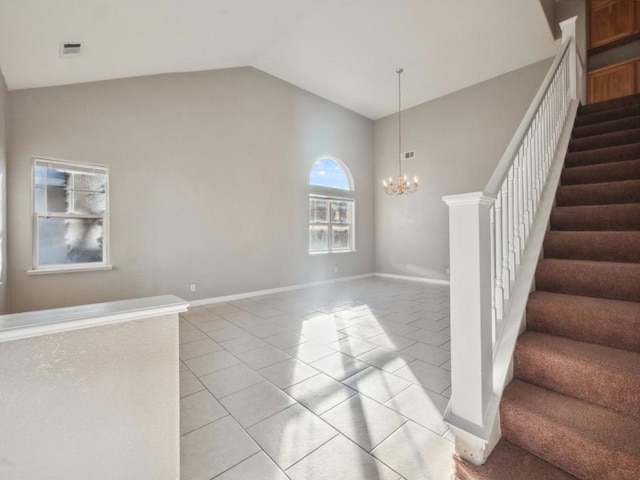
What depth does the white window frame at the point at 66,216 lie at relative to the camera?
3.42m

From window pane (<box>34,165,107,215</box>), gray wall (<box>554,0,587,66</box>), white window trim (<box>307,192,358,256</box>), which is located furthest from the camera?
white window trim (<box>307,192,358,256</box>)

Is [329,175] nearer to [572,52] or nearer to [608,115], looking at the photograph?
[572,52]

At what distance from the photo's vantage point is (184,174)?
4523 mm

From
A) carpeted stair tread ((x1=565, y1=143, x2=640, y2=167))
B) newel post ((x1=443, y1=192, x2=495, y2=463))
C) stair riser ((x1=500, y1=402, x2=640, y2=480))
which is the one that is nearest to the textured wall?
newel post ((x1=443, y1=192, x2=495, y2=463))

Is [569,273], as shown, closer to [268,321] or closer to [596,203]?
[596,203]

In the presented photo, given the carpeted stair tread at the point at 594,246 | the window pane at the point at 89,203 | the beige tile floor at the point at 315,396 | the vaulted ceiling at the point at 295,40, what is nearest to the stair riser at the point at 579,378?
the beige tile floor at the point at 315,396

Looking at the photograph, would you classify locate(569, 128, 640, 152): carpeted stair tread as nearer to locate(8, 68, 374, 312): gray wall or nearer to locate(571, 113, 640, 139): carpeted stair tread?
locate(571, 113, 640, 139): carpeted stair tread

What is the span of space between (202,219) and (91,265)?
158 centimetres

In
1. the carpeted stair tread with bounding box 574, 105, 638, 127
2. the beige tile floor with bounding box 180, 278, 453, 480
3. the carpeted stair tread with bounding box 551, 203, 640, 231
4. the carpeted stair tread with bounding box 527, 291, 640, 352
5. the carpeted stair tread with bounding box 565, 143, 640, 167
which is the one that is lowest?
the beige tile floor with bounding box 180, 278, 453, 480

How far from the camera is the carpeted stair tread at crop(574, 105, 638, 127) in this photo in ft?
10.6

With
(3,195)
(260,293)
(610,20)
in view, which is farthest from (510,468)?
(610,20)

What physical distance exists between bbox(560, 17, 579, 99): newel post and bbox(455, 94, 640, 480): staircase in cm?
207

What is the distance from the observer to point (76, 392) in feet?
3.43

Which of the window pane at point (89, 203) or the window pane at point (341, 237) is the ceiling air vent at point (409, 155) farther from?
the window pane at point (89, 203)
